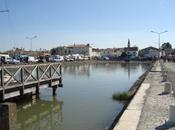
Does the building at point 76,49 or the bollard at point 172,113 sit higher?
the building at point 76,49

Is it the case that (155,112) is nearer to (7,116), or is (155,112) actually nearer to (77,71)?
(7,116)

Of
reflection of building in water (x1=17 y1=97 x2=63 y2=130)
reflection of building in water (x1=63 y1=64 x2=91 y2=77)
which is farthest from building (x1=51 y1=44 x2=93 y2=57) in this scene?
reflection of building in water (x1=17 y1=97 x2=63 y2=130)

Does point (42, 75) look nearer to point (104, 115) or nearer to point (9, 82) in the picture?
point (9, 82)

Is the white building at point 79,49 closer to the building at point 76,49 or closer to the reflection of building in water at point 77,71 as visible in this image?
the building at point 76,49

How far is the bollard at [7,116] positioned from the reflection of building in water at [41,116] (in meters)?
9.09

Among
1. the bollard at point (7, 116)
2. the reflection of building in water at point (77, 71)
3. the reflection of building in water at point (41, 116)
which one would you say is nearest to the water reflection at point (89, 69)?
the reflection of building in water at point (77, 71)

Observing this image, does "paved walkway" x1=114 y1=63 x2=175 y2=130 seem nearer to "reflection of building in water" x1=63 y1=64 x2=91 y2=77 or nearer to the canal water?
the canal water

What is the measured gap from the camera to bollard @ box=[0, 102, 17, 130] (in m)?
6.58

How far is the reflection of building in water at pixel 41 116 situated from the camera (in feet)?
53.1

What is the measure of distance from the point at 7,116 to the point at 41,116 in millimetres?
12102

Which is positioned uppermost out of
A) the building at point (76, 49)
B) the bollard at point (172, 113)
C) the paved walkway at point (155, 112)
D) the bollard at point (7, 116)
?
the building at point (76, 49)

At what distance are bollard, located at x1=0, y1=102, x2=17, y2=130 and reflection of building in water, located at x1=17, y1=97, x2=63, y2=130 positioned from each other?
9090 millimetres

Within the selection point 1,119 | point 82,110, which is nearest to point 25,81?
point 82,110

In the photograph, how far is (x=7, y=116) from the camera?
662cm
